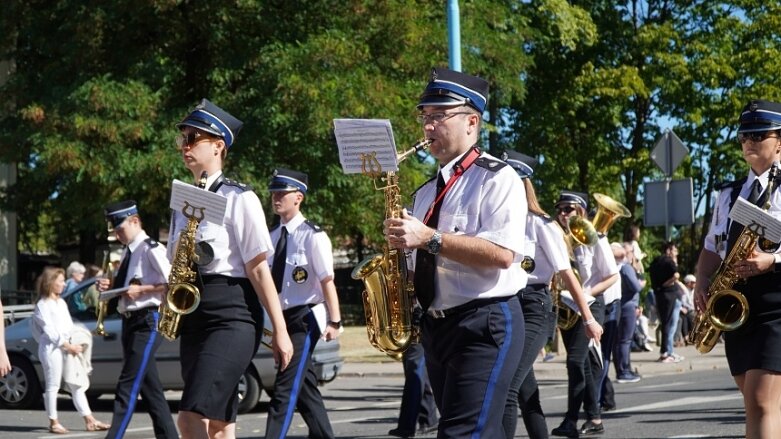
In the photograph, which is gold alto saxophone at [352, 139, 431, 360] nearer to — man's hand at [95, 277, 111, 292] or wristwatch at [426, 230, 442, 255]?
wristwatch at [426, 230, 442, 255]

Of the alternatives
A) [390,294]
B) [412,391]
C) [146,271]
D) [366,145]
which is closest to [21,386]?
[412,391]

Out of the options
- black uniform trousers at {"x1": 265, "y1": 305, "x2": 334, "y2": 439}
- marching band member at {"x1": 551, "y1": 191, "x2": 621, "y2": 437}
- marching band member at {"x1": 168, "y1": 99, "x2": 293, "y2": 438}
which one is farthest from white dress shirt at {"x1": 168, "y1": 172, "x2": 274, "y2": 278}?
marching band member at {"x1": 551, "y1": 191, "x2": 621, "y2": 437}

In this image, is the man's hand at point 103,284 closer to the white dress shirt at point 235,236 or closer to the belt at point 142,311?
the belt at point 142,311

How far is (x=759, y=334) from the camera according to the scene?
21.4 feet

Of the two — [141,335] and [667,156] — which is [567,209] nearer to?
[141,335]

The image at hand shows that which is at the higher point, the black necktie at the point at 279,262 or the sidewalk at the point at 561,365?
the black necktie at the point at 279,262

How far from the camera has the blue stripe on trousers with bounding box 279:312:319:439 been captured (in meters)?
8.57

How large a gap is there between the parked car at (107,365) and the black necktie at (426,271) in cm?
830

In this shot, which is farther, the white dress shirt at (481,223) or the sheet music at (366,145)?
the sheet music at (366,145)

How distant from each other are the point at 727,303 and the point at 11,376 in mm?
10253

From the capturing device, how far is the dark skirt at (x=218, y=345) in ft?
20.9

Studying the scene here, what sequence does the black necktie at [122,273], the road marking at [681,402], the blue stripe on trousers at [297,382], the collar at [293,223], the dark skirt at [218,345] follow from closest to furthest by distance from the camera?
1. the dark skirt at [218,345]
2. the blue stripe on trousers at [297,382]
3. the collar at [293,223]
4. the black necktie at [122,273]
5. the road marking at [681,402]

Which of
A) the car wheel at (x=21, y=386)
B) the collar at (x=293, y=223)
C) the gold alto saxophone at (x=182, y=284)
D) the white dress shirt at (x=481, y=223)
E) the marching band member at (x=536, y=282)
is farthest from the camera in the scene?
the car wheel at (x=21, y=386)

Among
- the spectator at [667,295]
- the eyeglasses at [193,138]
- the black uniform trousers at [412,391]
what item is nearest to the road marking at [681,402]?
the black uniform trousers at [412,391]
